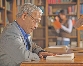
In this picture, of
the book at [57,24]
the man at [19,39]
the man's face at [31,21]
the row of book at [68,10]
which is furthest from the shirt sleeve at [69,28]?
the man's face at [31,21]

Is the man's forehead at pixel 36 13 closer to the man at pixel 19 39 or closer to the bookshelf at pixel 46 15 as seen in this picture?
the man at pixel 19 39

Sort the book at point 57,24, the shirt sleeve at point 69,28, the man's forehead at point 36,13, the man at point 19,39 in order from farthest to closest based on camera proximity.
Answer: the book at point 57,24 → the shirt sleeve at point 69,28 → the man's forehead at point 36,13 → the man at point 19,39

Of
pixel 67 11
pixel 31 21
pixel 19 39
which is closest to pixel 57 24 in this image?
pixel 67 11

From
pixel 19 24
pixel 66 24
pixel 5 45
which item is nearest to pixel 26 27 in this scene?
pixel 19 24

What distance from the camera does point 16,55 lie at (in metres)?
1.85

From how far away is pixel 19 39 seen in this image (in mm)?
1989

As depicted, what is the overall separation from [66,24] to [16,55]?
5132 mm

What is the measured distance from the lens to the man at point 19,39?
1.85 meters

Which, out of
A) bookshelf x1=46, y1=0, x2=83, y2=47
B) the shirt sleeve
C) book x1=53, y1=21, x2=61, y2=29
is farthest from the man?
bookshelf x1=46, y1=0, x2=83, y2=47

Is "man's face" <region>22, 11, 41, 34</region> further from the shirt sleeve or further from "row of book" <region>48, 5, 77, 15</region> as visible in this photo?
"row of book" <region>48, 5, 77, 15</region>

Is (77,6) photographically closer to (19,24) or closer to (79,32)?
(79,32)

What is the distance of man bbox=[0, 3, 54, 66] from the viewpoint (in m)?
1.85

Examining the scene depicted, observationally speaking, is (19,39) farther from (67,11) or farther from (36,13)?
(67,11)

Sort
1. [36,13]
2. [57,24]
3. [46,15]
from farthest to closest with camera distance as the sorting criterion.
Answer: [46,15] → [57,24] → [36,13]
